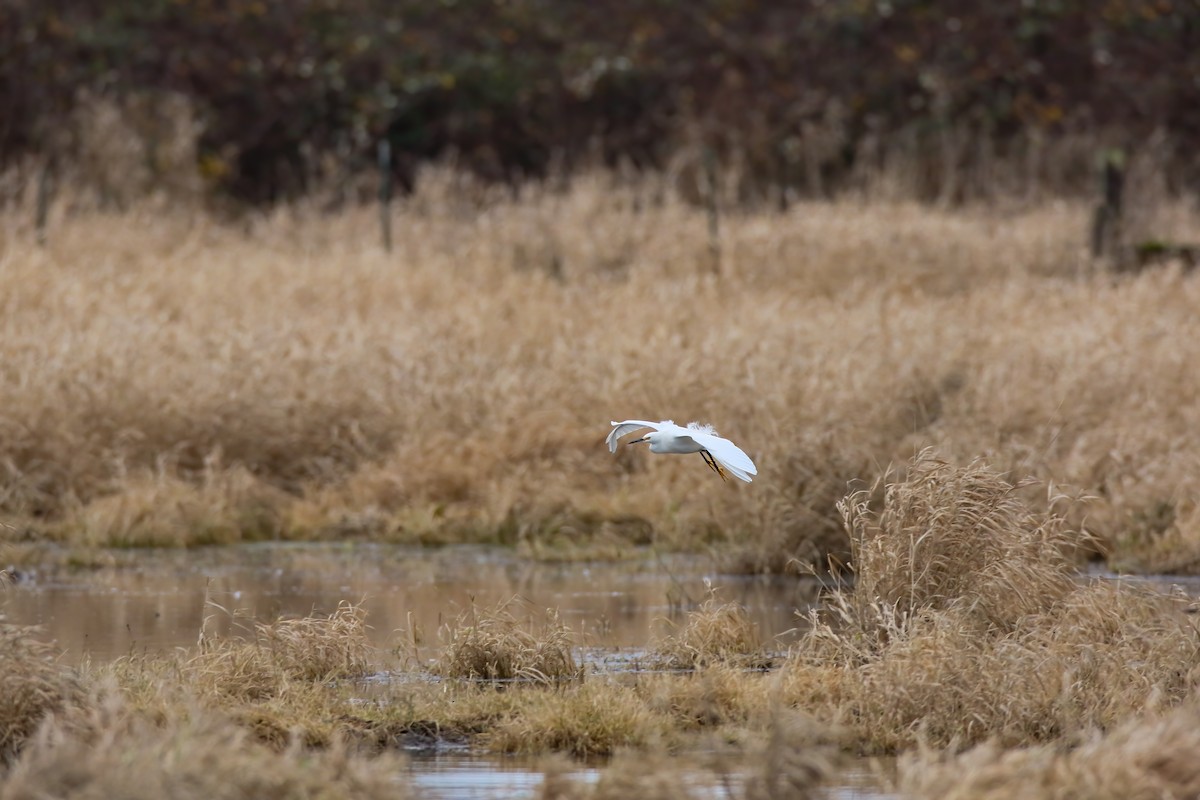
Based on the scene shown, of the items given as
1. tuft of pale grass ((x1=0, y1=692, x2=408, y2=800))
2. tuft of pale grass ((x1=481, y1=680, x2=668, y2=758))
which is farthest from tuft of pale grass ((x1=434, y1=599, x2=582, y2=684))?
tuft of pale grass ((x1=0, y1=692, x2=408, y2=800))

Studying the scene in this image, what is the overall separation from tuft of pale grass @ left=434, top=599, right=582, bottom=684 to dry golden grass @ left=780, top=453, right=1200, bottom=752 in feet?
3.37

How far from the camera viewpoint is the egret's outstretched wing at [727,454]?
25.1 ft

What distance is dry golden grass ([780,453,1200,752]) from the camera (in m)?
7.48

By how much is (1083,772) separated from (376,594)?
650 cm

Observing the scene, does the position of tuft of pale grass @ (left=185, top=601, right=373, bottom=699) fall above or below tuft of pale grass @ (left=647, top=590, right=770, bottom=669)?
above

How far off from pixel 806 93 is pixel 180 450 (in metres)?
16.8

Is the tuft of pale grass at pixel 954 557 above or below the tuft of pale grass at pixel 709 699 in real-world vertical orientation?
above

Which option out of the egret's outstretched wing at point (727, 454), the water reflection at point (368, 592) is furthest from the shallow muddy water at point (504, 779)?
the water reflection at point (368, 592)

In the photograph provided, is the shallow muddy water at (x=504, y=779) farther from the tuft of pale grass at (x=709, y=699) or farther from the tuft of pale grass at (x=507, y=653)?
the tuft of pale grass at (x=507, y=653)

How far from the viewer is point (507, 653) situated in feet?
28.3

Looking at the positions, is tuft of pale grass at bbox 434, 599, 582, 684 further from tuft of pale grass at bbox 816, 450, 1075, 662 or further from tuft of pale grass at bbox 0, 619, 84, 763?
tuft of pale grass at bbox 0, 619, 84, 763

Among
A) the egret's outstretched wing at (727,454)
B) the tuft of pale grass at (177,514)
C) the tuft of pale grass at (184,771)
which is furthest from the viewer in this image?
the tuft of pale grass at (177,514)

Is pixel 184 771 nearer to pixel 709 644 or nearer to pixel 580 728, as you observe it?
pixel 580 728

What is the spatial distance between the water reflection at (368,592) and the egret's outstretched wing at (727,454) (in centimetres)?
184
